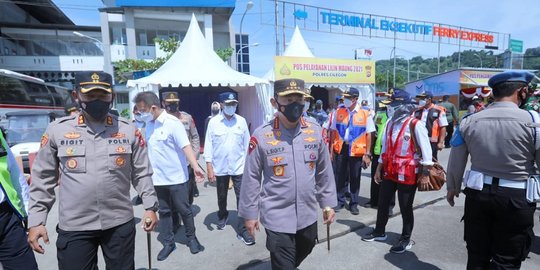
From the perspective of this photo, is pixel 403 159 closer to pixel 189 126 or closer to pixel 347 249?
pixel 347 249

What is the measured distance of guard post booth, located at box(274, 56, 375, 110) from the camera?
42.4ft

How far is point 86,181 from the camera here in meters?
2.18

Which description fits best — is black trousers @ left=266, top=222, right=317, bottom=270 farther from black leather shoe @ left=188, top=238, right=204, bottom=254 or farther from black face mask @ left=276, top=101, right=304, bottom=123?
black leather shoe @ left=188, top=238, right=204, bottom=254

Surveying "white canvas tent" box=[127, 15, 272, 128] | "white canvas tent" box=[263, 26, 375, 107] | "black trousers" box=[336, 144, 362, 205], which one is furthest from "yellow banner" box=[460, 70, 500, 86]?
"black trousers" box=[336, 144, 362, 205]

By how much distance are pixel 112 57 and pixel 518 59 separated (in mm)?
41049

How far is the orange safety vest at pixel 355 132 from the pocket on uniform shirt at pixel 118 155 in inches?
140

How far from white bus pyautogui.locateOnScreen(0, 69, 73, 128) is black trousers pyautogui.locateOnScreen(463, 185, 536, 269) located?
1334 cm

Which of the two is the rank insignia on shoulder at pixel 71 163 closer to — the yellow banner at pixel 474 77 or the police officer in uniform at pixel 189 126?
the police officer in uniform at pixel 189 126

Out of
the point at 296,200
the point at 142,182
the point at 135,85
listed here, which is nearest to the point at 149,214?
the point at 142,182

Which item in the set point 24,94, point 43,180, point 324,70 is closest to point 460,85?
point 324,70

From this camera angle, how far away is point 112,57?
2775 centimetres

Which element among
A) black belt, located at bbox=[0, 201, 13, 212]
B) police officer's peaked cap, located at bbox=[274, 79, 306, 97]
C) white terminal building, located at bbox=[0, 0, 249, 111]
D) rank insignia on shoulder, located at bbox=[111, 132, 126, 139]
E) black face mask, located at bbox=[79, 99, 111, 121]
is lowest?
black belt, located at bbox=[0, 201, 13, 212]

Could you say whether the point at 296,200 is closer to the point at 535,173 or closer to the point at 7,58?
the point at 535,173

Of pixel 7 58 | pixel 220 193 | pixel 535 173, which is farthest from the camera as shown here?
pixel 7 58
